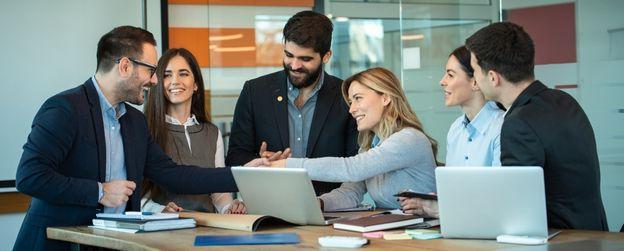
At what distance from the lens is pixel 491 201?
3467 millimetres

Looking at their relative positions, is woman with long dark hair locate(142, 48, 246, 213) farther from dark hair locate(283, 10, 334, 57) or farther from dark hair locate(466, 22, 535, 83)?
dark hair locate(466, 22, 535, 83)

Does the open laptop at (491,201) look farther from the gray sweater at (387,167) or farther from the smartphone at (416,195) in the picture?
the gray sweater at (387,167)

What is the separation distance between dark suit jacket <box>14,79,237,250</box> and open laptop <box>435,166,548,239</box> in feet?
5.09

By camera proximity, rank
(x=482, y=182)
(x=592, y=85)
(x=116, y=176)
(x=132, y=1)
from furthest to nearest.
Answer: (x=132, y=1) < (x=592, y=85) < (x=116, y=176) < (x=482, y=182)

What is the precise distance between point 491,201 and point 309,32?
72.6 inches

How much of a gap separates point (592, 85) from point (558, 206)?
2547mm

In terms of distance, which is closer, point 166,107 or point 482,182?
point 482,182

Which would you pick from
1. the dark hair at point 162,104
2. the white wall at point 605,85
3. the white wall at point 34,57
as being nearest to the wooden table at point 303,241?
the dark hair at point 162,104

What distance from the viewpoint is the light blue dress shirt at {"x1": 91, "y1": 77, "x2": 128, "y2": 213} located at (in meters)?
4.38

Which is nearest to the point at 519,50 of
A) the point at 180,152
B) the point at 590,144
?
the point at 590,144

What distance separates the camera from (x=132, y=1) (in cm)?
752

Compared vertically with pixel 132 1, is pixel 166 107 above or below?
below

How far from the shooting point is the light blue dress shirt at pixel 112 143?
14.4 ft

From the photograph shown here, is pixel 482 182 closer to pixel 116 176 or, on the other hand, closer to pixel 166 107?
pixel 116 176
